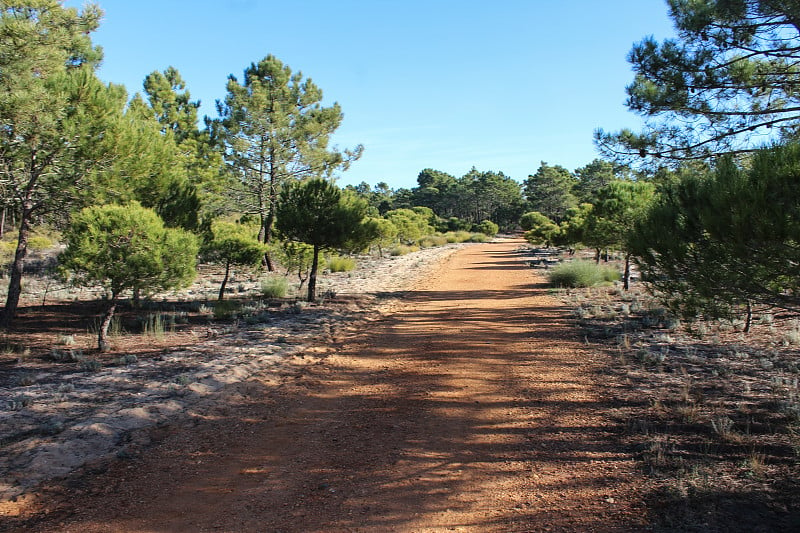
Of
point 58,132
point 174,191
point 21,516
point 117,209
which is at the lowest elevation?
point 21,516

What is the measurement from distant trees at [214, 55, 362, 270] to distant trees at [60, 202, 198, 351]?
567 inches

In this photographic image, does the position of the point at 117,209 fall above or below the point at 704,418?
above

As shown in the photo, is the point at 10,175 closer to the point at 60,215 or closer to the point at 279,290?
the point at 60,215

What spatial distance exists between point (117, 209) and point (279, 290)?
814 cm

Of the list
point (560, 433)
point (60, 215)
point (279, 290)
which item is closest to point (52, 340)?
point (60, 215)

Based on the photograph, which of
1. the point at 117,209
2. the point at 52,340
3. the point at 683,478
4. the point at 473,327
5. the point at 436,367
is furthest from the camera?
the point at 473,327

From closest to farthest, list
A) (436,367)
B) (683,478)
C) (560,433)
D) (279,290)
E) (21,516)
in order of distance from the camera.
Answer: (21,516)
(683,478)
(560,433)
(436,367)
(279,290)

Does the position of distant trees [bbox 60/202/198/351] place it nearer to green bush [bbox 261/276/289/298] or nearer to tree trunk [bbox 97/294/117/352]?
tree trunk [bbox 97/294/117/352]

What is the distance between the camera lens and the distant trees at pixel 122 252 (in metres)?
8.73

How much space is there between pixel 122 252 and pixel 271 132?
1792 centimetres

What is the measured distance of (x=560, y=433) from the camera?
5.23 meters

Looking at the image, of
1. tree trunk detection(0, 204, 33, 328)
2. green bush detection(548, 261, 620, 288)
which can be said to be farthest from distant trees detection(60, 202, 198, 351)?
green bush detection(548, 261, 620, 288)

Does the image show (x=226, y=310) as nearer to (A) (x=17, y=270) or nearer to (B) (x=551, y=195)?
(A) (x=17, y=270)

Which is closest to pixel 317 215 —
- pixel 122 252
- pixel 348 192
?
pixel 348 192
